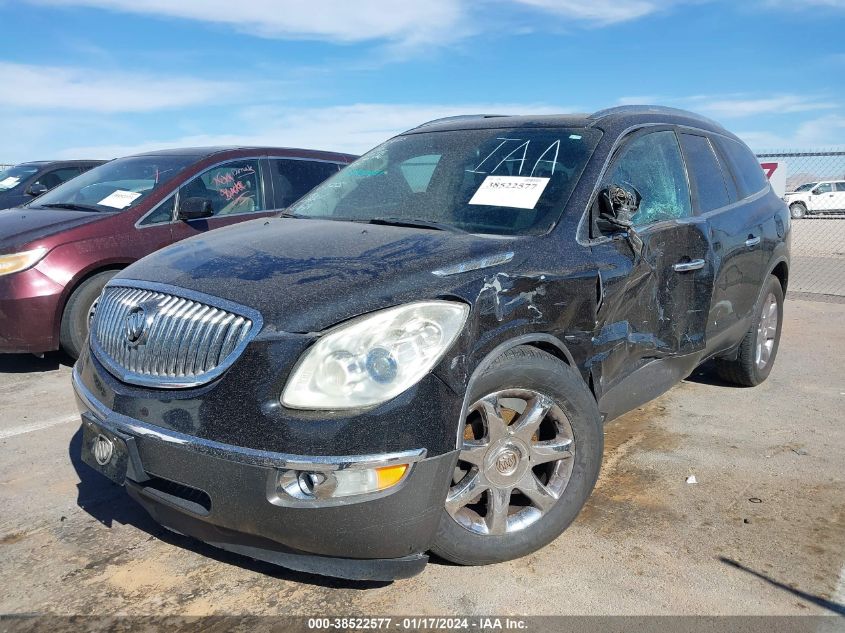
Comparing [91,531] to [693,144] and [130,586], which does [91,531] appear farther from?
[693,144]

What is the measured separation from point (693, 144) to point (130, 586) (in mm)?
3656

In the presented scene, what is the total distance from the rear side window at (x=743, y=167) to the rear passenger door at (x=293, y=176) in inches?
133

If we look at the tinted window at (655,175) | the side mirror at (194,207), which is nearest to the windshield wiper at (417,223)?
the tinted window at (655,175)

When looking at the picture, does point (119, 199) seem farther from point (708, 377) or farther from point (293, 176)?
point (708, 377)

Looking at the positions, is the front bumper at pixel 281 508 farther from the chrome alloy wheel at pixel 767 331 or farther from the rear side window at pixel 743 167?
the chrome alloy wheel at pixel 767 331

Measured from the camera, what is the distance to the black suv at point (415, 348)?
252 cm

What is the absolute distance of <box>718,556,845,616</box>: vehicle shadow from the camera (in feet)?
9.18

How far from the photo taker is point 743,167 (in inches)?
203

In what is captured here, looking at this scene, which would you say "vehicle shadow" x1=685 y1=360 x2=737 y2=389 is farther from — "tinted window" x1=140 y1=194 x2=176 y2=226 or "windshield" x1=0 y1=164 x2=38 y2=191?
"windshield" x1=0 y1=164 x2=38 y2=191

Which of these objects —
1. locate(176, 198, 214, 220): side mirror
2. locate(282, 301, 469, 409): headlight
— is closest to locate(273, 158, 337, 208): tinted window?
locate(176, 198, 214, 220): side mirror

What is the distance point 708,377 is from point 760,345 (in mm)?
574

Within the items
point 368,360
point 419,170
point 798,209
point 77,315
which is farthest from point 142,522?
point 798,209

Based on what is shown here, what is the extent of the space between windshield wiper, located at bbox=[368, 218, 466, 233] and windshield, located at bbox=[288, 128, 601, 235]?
2 centimetres

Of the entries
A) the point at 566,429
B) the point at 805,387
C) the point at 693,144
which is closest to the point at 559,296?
the point at 566,429
